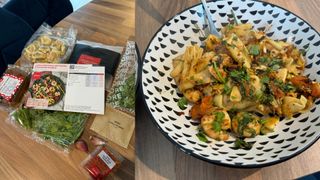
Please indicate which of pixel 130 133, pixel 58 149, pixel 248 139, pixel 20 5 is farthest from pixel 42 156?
pixel 20 5

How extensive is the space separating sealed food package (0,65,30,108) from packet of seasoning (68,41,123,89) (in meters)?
0.18

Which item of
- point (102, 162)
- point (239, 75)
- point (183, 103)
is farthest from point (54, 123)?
point (239, 75)

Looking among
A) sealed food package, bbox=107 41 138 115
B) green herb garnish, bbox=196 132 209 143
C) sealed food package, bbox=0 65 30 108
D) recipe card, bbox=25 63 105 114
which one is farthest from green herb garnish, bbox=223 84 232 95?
sealed food package, bbox=0 65 30 108

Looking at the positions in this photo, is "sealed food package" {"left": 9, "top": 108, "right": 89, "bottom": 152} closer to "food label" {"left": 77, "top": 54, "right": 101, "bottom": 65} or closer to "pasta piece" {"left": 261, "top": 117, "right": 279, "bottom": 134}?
"food label" {"left": 77, "top": 54, "right": 101, "bottom": 65}

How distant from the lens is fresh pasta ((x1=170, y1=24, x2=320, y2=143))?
62cm

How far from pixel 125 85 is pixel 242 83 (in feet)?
1.64

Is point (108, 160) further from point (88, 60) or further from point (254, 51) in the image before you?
point (254, 51)

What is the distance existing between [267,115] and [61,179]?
2.06 feet

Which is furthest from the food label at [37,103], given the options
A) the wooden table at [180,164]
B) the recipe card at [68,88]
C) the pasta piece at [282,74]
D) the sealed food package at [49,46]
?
the pasta piece at [282,74]

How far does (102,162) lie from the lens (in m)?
0.90

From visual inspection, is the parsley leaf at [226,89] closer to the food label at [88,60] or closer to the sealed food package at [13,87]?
the food label at [88,60]

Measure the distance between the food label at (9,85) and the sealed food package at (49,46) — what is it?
0.09m

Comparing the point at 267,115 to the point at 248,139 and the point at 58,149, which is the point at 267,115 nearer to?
the point at 248,139

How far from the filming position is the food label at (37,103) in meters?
1.04
